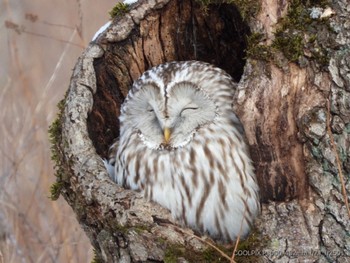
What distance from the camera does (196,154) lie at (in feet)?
10.7

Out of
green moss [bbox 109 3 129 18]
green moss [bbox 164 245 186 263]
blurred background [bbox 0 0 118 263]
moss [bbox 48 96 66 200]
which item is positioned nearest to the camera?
green moss [bbox 164 245 186 263]

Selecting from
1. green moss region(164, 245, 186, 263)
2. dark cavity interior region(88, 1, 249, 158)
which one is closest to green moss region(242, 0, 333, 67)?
dark cavity interior region(88, 1, 249, 158)

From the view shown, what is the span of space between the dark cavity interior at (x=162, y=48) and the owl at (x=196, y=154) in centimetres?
37

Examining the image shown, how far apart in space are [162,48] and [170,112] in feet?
2.49

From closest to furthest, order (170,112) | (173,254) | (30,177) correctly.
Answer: (173,254)
(170,112)
(30,177)

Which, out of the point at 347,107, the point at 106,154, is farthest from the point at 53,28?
the point at 347,107

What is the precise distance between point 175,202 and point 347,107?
91 cm

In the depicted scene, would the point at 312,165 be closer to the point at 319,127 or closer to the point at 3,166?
the point at 319,127

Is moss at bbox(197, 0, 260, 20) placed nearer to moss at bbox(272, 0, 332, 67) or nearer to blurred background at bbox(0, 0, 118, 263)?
moss at bbox(272, 0, 332, 67)

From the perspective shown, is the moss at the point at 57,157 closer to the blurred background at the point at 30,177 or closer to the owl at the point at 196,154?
the owl at the point at 196,154

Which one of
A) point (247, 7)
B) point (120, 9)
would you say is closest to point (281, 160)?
point (247, 7)

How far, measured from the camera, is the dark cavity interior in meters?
3.64

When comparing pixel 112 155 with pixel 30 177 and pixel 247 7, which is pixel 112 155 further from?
pixel 30 177

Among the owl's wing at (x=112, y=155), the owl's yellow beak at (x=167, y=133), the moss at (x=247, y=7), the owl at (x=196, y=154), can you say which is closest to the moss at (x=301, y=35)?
the moss at (x=247, y=7)
